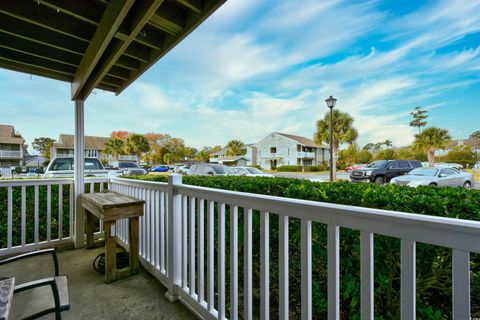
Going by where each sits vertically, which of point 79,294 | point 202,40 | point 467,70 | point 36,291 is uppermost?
point 467,70

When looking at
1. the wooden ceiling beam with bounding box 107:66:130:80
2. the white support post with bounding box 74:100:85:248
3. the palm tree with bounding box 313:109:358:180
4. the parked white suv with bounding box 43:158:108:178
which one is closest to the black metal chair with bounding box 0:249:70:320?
the white support post with bounding box 74:100:85:248

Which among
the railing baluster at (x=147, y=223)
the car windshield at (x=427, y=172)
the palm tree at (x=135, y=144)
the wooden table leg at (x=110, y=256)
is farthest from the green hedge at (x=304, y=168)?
the wooden table leg at (x=110, y=256)

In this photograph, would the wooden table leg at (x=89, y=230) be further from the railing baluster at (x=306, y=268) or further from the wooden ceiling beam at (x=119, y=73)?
the railing baluster at (x=306, y=268)

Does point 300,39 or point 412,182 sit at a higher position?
point 300,39

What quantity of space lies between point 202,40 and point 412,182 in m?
9.05

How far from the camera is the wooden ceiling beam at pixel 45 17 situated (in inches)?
74.1

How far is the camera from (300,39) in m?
8.90

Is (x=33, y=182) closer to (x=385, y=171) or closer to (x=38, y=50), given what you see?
(x=38, y=50)

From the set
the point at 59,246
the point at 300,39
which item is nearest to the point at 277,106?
the point at 300,39

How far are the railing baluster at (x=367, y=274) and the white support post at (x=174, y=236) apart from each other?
4.97ft

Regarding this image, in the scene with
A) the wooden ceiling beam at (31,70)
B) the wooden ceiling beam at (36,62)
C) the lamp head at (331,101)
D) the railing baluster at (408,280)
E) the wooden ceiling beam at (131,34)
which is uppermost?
the lamp head at (331,101)

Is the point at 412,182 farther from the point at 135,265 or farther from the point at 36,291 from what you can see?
the point at 36,291

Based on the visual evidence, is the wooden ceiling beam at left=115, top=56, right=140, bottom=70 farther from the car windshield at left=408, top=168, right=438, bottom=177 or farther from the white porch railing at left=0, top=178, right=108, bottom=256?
the car windshield at left=408, top=168, right=438, bottom=177

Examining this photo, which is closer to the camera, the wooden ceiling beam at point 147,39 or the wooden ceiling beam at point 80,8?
the wooden ceiling beam at point 80,8
